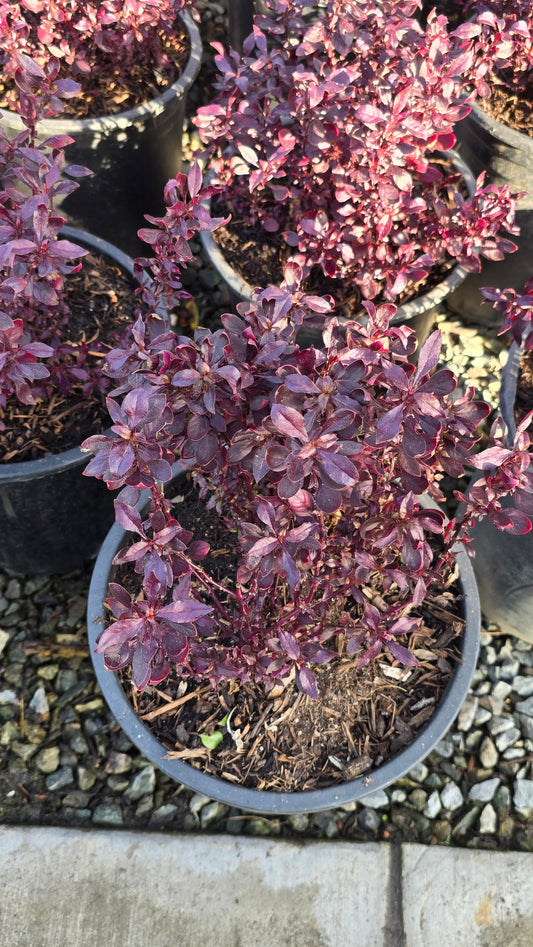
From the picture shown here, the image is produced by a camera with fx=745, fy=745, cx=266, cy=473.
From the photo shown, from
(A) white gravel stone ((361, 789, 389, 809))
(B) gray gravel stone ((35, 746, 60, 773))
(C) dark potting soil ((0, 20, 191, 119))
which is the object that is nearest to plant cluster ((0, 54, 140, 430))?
(C) dark potting soil ((0, 20, 191, 119))

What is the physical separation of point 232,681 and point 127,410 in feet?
3.29

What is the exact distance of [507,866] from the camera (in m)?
2.01

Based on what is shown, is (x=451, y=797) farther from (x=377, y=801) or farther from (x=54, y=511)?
(x=54, y=511)

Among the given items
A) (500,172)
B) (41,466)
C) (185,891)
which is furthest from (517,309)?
(185,891)

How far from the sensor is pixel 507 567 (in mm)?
2219

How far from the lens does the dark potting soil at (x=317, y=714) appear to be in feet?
6.13

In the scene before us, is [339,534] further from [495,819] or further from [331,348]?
[495,819]

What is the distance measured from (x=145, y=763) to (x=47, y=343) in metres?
1.28

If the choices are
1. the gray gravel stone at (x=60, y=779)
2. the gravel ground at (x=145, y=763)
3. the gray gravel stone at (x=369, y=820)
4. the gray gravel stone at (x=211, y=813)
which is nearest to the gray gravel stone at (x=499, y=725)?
the gravel ground at (x=145, y=763)

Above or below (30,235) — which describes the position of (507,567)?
below

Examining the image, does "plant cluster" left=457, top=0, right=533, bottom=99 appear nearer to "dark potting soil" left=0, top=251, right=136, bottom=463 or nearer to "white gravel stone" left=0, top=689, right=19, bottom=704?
"dark potting soil" left=0, top=251, right=136, bottom=463

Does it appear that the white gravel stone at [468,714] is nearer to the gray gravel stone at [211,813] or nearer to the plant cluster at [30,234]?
the gray gravel stone at [211,813]

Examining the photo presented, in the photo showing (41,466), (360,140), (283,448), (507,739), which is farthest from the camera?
(507,739)

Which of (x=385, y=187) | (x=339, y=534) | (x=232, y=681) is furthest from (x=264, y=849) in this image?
(x=385, y=187)
